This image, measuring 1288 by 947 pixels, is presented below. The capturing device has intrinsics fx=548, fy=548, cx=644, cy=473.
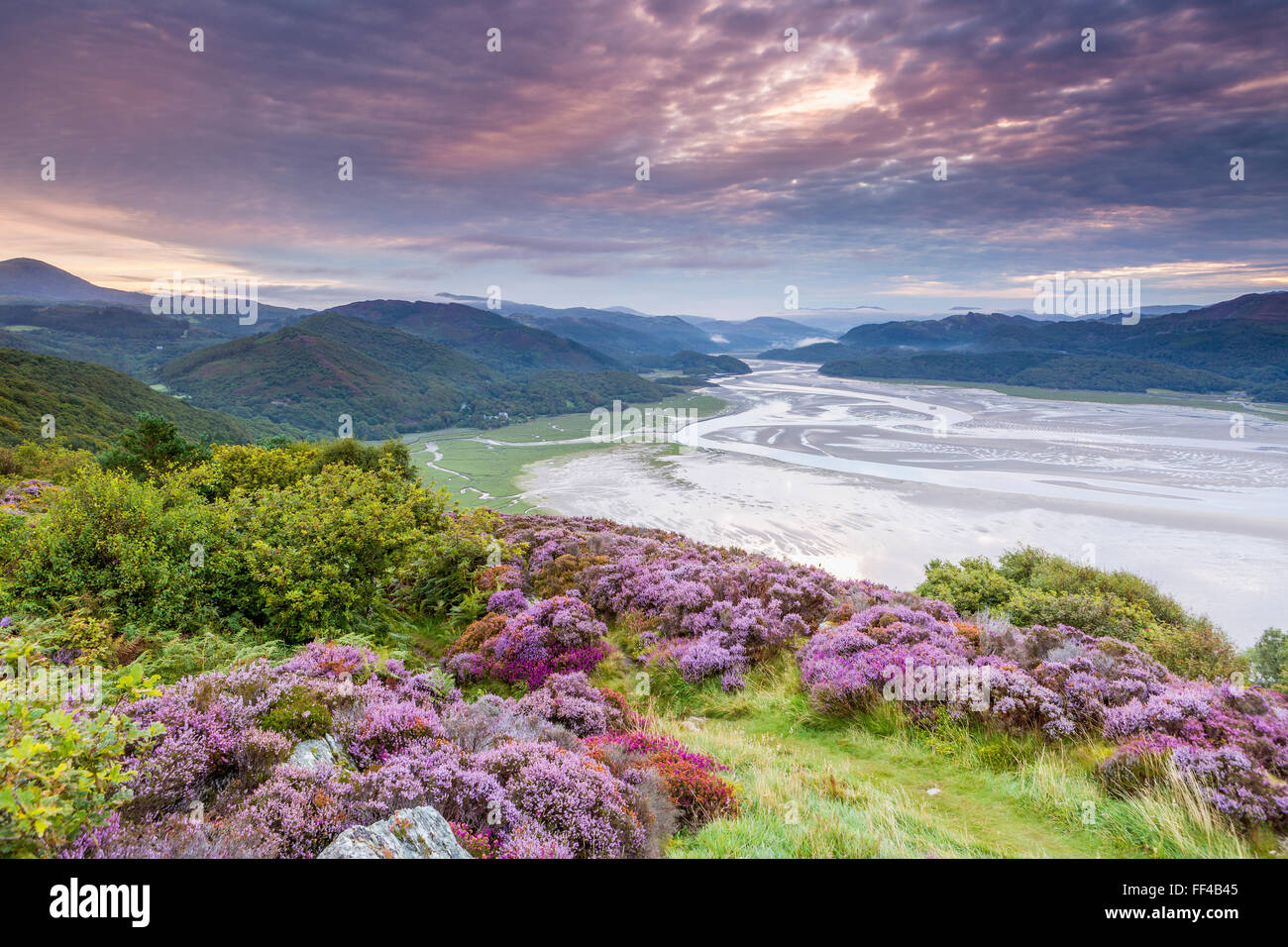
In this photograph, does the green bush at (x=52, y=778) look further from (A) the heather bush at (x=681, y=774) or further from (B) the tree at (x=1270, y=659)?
(B) the tree at (x=1270, y=659)

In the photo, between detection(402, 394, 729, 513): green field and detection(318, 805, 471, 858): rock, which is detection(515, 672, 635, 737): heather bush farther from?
detection(402, 394, 729, 513): green field

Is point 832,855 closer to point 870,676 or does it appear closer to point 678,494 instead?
point 870,676

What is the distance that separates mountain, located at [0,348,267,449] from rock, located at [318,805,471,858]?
6695cm

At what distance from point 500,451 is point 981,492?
8160cm

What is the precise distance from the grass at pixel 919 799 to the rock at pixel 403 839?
1.90 meters

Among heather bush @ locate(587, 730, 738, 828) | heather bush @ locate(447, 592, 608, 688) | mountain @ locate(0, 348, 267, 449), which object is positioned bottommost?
heather bush @ locate(447, 592, 608, 688)

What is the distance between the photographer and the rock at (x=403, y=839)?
320 centimetres

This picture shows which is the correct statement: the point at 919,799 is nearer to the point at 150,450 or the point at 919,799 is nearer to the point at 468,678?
the point at 468,678

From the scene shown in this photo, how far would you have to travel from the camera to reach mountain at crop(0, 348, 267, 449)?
63.7 meters

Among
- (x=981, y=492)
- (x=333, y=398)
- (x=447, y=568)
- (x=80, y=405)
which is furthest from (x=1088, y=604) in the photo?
(x=333, y=398)

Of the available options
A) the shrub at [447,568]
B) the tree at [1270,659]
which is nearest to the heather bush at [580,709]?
the shrub at [447,568]

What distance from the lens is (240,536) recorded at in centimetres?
998

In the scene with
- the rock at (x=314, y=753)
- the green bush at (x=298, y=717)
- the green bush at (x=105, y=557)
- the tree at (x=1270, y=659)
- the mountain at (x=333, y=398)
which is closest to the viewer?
the rock at (x=314, y=753)

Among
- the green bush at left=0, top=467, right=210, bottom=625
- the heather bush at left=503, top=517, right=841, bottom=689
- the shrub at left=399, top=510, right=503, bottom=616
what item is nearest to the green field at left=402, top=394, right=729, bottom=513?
the shrub at left=399, top=510, right=503, bottom=616
